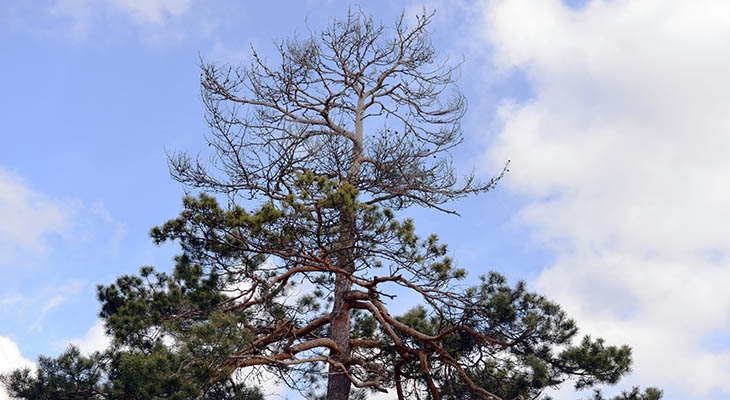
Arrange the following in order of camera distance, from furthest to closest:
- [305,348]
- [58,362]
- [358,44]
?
[358,44], [305,348], [58,362]

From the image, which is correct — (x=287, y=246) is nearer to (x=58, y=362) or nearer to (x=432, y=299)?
(x=432, y=299)

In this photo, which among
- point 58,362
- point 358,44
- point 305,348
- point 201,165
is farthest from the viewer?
point 358,44

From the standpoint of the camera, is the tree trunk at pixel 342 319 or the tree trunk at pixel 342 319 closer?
the tree trunk at pixel 342 319

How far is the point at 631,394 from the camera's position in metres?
8.35

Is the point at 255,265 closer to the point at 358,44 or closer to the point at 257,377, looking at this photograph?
the point at 257,377

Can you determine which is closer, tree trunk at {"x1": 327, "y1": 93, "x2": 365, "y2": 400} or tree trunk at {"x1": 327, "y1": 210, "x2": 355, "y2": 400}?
tree trunk at {"x1": 327, "y1": 210, "x2": 355, "y2": 400}

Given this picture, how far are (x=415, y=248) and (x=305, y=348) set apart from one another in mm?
2052

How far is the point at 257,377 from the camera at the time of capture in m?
8.80

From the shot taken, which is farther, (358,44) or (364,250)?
(358,44)

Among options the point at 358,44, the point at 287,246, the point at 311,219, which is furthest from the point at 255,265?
the point at 358,44

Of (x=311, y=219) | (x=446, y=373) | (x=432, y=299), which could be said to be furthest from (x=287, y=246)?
(x=446, y=373)

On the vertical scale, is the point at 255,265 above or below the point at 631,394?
above

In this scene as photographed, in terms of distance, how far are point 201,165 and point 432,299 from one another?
169 inches

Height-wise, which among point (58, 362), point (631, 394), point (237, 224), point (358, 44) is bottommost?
point (58, 362)
